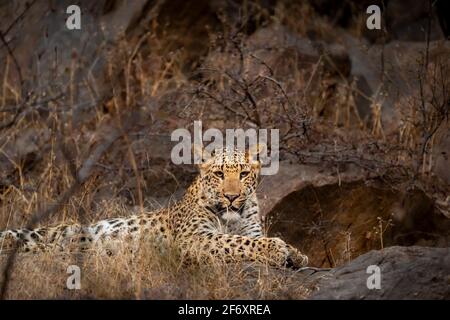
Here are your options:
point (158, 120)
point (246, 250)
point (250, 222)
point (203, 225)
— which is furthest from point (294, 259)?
point (158, 120)

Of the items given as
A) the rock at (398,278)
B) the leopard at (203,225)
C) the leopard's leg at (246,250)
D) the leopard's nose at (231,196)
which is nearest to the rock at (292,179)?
the leopard at (203,225)

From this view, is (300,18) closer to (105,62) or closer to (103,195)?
(105,62)

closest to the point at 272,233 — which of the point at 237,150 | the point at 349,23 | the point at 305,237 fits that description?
the point at 305,237

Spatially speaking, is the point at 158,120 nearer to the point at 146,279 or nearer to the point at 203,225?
the point at 203,225

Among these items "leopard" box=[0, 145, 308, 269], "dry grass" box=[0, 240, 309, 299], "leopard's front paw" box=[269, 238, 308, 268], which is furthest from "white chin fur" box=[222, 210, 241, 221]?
"dry grass" box=[0, 240, 309, 299]

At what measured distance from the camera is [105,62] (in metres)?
14.4

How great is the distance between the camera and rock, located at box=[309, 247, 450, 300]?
26.6 ft

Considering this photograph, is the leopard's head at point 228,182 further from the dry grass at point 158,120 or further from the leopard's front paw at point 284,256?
the dry grass at point 158,120

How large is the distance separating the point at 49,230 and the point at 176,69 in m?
5.05

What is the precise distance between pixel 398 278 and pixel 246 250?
1574 millimetres

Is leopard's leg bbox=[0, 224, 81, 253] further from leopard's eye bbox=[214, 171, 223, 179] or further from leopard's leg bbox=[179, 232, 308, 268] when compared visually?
leopard's eye bbox=[214, 171, 223, 179]

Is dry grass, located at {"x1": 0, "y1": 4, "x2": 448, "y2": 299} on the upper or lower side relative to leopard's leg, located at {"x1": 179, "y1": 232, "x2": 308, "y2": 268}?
upper

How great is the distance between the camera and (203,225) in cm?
988

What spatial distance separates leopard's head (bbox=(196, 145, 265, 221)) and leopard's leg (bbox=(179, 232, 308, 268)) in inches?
17.2
